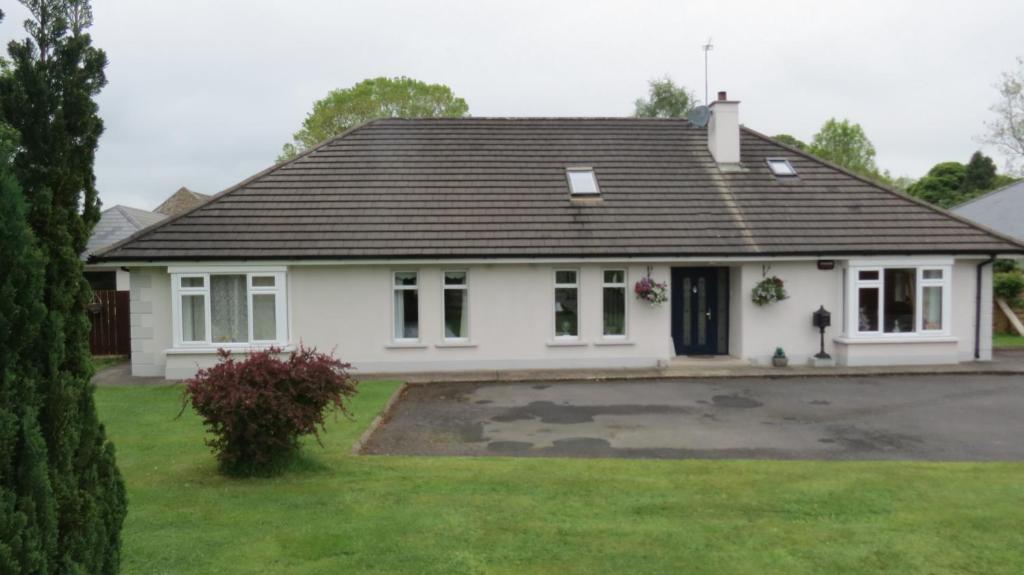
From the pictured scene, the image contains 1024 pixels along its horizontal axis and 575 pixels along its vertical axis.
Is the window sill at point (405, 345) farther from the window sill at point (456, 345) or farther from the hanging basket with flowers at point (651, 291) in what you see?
the hanging basket with flowers at point (651, 291)

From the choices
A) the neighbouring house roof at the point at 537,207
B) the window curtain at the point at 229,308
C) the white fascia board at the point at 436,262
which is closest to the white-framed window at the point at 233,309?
the window curtain at the point at 229,308

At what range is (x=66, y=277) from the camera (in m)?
4.06

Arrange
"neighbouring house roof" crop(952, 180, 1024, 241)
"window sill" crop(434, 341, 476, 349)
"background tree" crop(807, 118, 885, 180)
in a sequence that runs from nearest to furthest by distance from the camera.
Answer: "window sill" crop(434, 341, 476, 349), "neighbouring house roof" crop(952, 180, 1024, 241), "background tree" crop(807, 118, 885, 180)

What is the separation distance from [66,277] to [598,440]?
292 inches

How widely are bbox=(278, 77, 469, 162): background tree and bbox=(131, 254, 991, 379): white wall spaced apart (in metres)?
32.1

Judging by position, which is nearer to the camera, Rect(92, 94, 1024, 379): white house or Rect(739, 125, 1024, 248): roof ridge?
Rect(92, 94, 1024, 379): white house

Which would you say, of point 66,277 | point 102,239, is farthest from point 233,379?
point 102,239

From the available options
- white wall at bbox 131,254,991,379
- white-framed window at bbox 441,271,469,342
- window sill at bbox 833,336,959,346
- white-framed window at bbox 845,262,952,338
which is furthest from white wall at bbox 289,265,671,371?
white-framed window at bbox 845,262,952,338

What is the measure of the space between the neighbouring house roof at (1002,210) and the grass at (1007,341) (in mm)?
5897

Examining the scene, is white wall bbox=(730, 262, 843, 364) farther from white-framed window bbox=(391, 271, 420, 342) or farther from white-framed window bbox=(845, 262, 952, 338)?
white-framed window bbox=(391, 271, 420, 342)

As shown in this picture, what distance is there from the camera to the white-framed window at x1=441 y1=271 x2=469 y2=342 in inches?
660

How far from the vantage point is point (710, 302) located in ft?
59.2

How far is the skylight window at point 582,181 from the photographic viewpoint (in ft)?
60.0

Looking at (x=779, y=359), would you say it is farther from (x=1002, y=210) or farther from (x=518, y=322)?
(x=1002, y=210)
